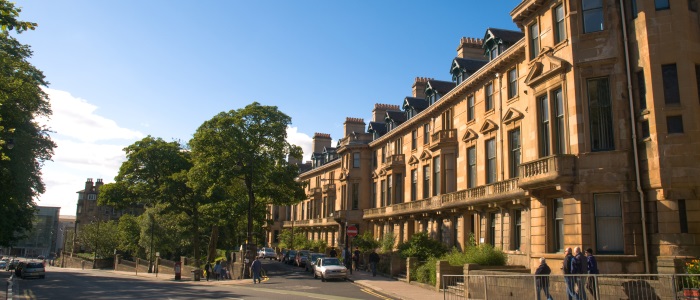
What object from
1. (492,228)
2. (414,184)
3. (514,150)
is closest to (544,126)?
(514,150)

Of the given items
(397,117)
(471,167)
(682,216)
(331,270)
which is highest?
(397,117)

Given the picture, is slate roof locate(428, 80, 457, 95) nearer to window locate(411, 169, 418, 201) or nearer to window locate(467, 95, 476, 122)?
window locate(467, 95, 476, 122)

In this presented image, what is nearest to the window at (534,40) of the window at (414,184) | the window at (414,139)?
the window at (414,139)

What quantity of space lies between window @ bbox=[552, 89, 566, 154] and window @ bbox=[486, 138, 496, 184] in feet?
28.1

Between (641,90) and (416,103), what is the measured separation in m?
25.5

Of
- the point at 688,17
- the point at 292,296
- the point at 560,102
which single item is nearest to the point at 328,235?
the point at 292,296

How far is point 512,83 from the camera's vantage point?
27609 mm

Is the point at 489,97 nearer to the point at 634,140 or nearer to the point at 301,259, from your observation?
the point at 634,140

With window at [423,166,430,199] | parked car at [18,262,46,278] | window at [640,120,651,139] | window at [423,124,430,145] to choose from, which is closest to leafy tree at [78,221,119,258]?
parked car at [18,262,46,278]

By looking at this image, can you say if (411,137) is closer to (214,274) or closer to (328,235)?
(214,274)

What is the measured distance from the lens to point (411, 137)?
42000mm

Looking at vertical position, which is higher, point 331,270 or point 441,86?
point 441,86

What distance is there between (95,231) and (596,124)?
7110 centimetres

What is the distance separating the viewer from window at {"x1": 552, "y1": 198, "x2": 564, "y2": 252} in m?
20.0
